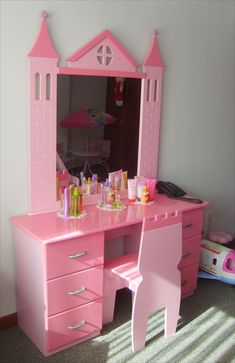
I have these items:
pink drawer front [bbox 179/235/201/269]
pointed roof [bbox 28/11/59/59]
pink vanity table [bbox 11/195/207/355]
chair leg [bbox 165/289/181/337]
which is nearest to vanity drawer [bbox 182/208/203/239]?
pink drawer front [bbox 179/235/201/269]

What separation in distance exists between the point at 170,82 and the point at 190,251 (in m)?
1.17

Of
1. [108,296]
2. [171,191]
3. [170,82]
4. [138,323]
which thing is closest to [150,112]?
[170,82]

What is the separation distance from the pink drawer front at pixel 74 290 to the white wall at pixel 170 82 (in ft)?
1.35

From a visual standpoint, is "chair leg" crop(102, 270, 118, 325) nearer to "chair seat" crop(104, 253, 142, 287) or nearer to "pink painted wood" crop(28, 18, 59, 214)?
"chair seat" crop(104, 253, 142, 287)

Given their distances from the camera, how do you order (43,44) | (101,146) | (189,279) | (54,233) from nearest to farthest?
1. (54,233)
2. (43,44)
3. (101,146)
4. (189,279)

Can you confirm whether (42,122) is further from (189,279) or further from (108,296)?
(189,279)

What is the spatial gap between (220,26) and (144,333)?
2.24 m

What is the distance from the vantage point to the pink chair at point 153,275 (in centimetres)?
206

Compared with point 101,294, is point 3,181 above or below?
above

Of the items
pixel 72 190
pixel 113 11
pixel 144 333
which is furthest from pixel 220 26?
pixel 144 333

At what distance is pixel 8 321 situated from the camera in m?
2.36

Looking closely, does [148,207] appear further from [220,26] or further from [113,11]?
[220,26]

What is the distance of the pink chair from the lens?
81.2 inches

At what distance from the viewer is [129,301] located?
2684mm
